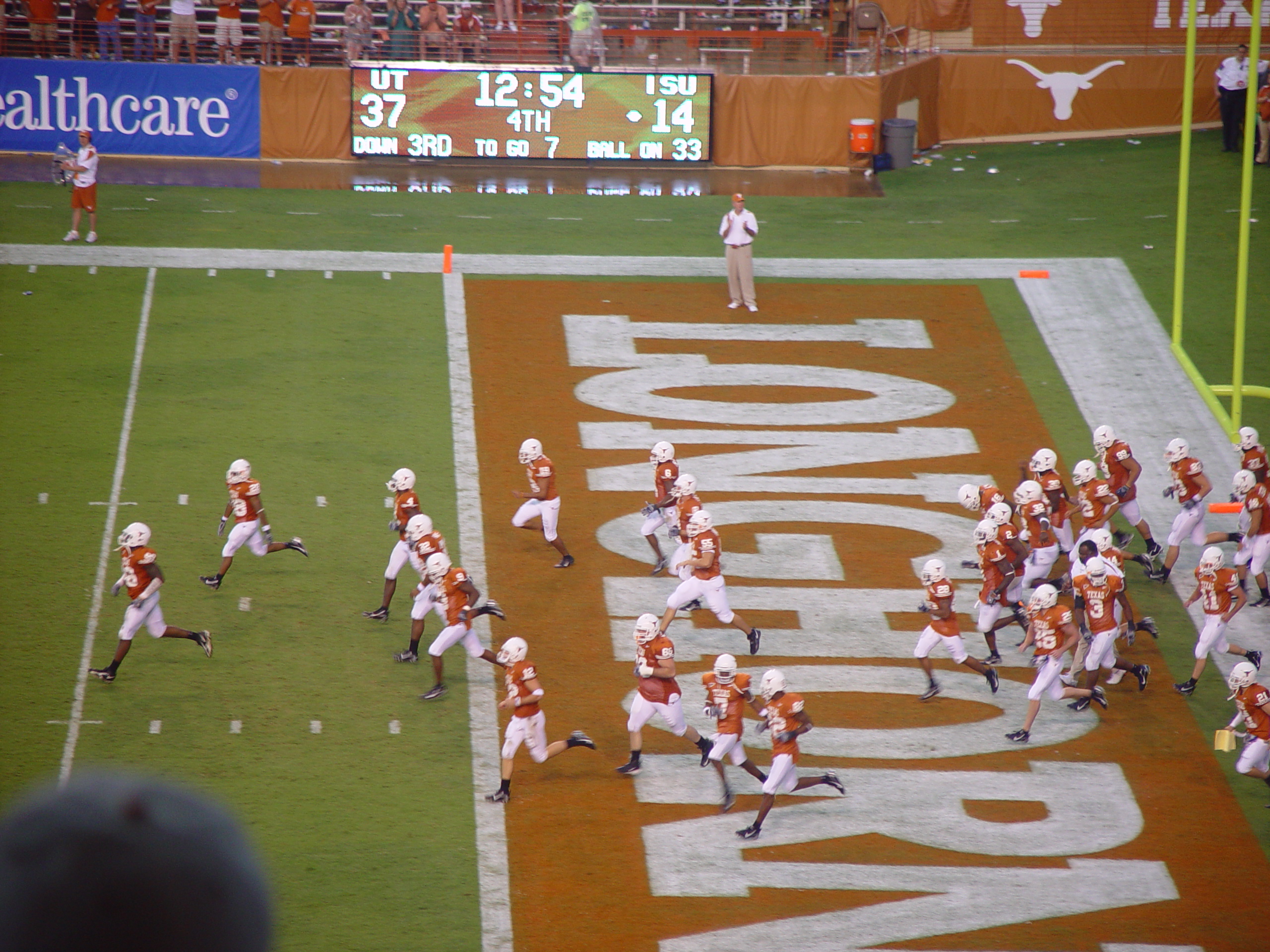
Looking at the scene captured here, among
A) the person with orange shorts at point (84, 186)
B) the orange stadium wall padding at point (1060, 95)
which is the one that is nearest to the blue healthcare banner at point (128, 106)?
the person with orange shorts at point (84, 186)

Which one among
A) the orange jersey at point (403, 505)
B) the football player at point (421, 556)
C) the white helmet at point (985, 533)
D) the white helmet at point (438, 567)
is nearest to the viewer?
the white helmet at point (438, 567)

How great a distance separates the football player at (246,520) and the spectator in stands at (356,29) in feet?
50.4

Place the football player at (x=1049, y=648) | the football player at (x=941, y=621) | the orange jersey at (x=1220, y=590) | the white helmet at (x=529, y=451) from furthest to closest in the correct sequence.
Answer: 1. the white helmet at (x=529, y=451)
2. the orange jersey at (x=1220, y=590)
3. the football player at (x=941, y=621)
4. the football player at (x=1049, y=648)

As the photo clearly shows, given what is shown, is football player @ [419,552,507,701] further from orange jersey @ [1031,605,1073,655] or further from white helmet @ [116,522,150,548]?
orange jersey @ [1031,605,1073,655]

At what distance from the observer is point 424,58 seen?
94.2ft

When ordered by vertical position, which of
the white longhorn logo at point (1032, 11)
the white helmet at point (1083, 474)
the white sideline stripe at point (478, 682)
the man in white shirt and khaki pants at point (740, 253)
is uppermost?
the white longhorn logo at point (1032, 11)

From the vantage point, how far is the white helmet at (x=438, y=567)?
1353 cm

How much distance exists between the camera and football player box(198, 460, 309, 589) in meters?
15.1

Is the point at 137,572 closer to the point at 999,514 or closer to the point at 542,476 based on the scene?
the point at 542,476

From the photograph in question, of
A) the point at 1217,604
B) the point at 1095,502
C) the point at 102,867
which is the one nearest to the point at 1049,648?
the point at 1217,604

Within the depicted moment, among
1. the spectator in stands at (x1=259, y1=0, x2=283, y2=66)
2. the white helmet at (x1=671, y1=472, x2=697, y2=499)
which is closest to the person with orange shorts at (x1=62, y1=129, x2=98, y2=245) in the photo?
the spectator in stands at (x1=259, y1=0, x2=283, y2=66)

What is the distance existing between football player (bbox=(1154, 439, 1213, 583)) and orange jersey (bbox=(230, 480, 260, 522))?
10204 mm

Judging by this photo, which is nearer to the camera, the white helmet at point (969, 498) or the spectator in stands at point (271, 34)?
the white helmet at point (969, 498)

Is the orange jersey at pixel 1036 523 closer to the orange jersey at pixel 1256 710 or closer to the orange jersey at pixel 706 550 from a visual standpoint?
the orange jersey at pixel 1256 710
